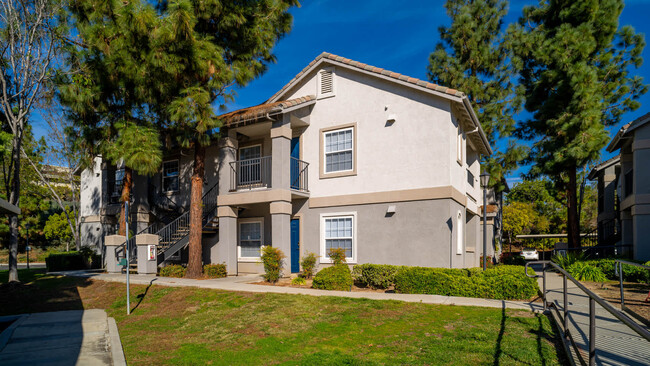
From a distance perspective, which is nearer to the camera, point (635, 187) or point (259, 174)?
point (635, 187)

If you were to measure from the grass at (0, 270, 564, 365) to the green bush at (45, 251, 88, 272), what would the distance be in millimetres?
10748

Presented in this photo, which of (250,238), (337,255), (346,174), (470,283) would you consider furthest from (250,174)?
(470,283)

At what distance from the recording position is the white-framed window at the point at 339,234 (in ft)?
51.0

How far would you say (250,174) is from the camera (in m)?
16.5

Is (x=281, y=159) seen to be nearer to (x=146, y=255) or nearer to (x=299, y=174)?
(x=299, y=174)

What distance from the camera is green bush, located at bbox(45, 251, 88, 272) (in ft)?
73.4

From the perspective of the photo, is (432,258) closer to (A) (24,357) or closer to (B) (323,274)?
(B) (323,274)

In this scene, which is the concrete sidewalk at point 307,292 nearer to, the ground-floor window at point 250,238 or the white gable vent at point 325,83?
the ground-floor window at point 250,238

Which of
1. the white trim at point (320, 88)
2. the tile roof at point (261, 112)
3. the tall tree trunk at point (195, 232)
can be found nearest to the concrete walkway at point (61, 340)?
the tall tree trunk at point (195, 232)

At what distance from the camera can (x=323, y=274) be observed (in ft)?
42.7

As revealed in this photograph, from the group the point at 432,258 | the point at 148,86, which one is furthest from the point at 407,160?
the point at 148,86

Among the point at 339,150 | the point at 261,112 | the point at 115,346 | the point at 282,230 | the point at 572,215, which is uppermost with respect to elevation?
the point at 261,112

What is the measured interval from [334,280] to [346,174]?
4641mm

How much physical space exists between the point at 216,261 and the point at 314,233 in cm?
529
